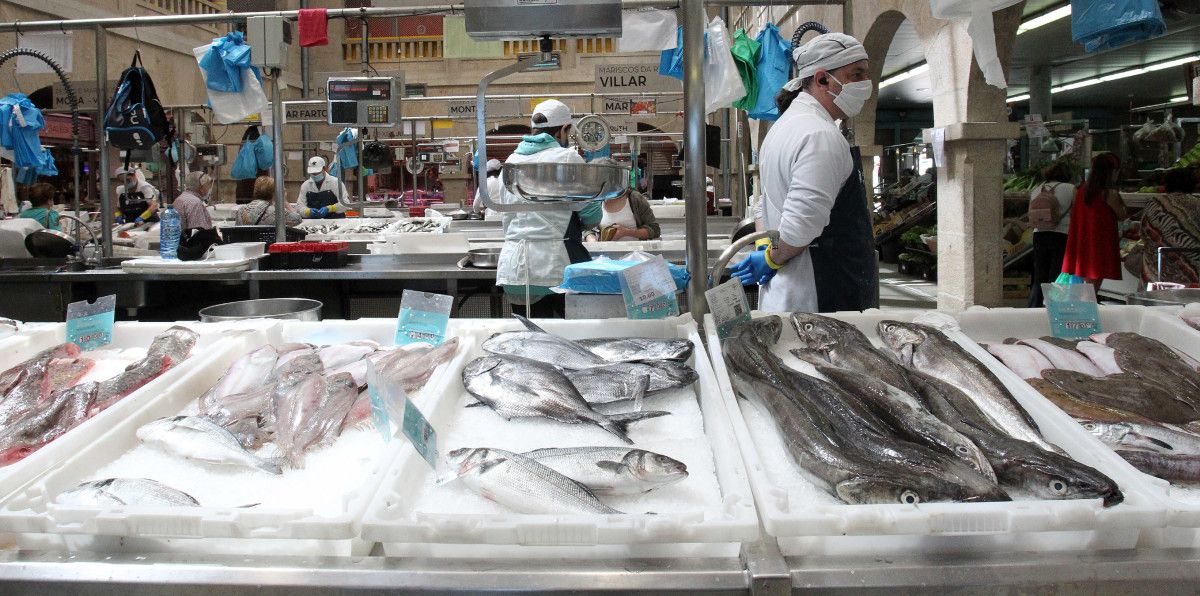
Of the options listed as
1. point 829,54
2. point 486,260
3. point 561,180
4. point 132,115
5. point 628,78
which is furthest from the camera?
point 628,78

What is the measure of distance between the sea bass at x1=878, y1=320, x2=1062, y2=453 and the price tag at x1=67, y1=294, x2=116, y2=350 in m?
2.35

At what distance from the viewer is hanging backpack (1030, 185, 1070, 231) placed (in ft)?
27.7

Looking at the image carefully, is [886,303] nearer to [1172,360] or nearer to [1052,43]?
[1052,43]

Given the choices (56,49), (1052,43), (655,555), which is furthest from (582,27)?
(1052,43)

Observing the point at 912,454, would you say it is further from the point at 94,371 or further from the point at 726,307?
the point at 94,371

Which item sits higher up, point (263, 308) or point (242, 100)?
point (242, 100)

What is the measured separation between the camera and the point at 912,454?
155cm

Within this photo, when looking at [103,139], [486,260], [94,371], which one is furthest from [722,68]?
[103,139]

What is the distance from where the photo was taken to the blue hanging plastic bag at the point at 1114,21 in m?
3.37

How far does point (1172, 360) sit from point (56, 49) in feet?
25.1

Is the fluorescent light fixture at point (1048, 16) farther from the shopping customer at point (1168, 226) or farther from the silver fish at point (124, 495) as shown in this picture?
the silver fish at point (124, 495)

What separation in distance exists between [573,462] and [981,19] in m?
3.34

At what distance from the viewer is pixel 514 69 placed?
2518 mm

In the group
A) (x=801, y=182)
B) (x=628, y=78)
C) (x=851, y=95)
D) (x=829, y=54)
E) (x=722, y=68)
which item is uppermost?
(x=628, y=78)
